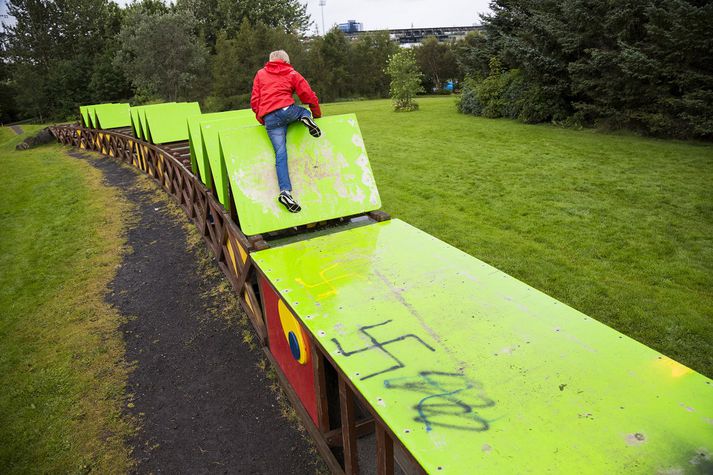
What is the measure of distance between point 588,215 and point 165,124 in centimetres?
983

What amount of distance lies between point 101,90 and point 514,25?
35011mm

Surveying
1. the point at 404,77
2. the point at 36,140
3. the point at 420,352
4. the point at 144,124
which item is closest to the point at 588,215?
the point at 420,352

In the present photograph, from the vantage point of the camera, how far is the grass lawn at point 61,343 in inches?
140

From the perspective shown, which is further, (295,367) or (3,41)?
(3,41)

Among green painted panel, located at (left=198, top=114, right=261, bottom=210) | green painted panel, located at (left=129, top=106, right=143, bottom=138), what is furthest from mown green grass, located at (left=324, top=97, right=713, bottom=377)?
green painted panel, located at (left=129, top=106, right=143, bottom=138)

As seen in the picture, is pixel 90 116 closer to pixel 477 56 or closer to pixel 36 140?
pixel 36 140

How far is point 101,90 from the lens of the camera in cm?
3806

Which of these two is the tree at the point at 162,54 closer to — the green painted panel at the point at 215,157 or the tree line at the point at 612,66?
the tree line at the point at 612,66

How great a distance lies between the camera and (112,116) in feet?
54.6

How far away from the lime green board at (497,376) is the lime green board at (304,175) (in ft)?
4.03

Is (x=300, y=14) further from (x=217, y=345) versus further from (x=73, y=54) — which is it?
(x=217, y=345)

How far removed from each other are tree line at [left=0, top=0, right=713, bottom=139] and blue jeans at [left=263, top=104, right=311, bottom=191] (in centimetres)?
1116

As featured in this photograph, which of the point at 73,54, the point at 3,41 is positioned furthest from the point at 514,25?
the point at 3,41

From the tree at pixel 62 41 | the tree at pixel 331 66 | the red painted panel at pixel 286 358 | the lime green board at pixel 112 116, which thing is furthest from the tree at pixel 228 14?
the red painted panel at pixel 286 358
